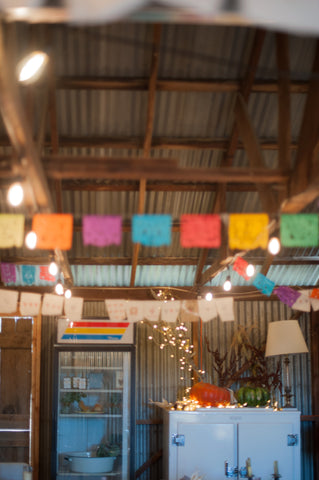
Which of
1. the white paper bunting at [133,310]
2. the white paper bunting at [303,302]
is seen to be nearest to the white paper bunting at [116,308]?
the white paper bunting at [133,310]

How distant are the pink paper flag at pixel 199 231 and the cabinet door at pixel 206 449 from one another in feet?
11.7

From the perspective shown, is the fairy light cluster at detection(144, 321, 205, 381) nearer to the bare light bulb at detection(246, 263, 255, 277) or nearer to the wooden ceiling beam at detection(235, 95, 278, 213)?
the bare light bulb at detection(246, 263, 255, 277)

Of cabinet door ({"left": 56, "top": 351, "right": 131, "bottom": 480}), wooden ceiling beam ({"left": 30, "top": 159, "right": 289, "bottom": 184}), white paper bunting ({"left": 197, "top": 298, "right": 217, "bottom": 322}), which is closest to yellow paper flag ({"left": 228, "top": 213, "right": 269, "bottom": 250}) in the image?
wooden ceiling beam ({"left": 30, "top": 159, "right": 289, "bottom": 184})

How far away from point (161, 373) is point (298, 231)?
18.1 ft

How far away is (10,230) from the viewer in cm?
581

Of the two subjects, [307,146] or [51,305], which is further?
[51,305]

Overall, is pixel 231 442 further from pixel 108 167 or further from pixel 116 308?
pixel 108 167

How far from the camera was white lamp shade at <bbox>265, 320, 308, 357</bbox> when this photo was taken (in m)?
9.10

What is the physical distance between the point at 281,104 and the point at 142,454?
681cm

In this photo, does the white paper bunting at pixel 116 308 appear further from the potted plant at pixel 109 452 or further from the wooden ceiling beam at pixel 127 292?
the potted plant at pixel 109 452

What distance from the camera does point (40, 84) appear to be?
691cm

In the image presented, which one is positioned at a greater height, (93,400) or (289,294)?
(289,294)

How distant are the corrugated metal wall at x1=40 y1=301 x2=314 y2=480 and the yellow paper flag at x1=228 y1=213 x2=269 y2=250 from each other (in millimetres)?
5033

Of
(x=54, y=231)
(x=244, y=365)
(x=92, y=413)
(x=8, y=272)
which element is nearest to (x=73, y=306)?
(x=8, y=272)
